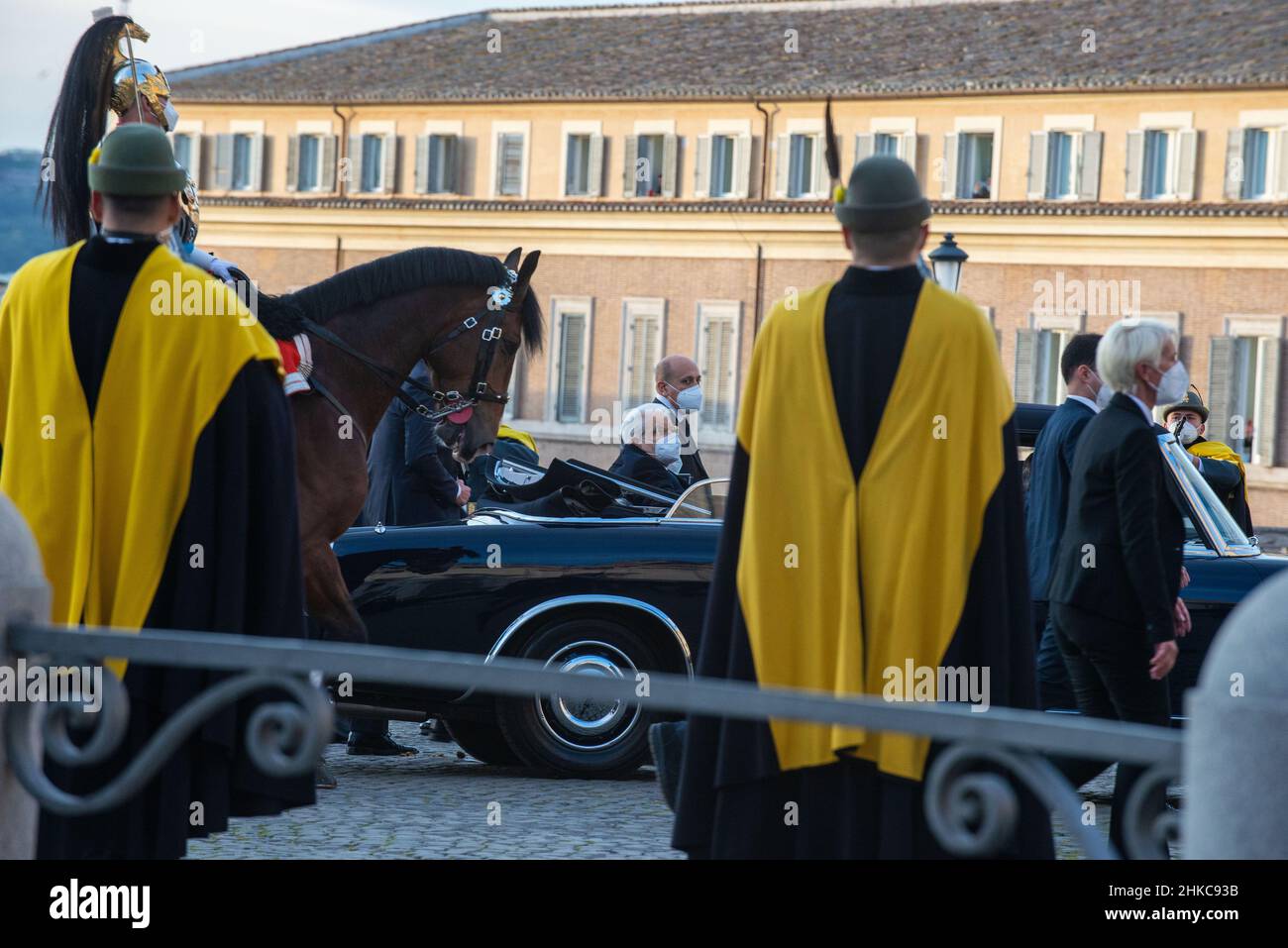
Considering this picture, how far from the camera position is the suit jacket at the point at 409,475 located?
11133mm

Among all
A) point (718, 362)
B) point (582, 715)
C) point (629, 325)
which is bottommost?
point (582, 715)

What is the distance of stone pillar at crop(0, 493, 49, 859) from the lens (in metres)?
3.72

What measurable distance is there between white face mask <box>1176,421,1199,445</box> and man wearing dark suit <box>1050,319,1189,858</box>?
727cm

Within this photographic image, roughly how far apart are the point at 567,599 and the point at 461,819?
1483 mm

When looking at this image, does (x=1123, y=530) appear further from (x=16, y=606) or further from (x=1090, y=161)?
(x=1090, y=161)

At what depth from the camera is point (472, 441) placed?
33.4 feet

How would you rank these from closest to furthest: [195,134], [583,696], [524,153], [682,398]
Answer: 1. [583,696]
2. [682,398]
3. [524,153]
4. [195,134]

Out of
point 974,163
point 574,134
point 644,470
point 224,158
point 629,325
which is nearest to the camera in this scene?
point 644,470

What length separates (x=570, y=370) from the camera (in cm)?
5281

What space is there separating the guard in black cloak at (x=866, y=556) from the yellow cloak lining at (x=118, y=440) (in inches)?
49.4

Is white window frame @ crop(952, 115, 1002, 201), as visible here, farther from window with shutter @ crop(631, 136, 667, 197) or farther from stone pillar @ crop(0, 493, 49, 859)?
stone pillar @ crop(0, 493, 49, 859)

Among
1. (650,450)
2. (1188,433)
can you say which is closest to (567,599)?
(650,450)

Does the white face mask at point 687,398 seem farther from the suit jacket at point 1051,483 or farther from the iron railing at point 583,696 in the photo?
the iron railing at point 583,696

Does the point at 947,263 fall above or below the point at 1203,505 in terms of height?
above
